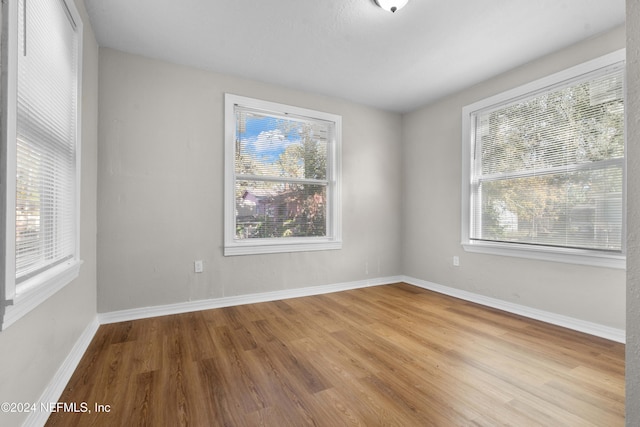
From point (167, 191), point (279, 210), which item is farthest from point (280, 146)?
point (167, 191)

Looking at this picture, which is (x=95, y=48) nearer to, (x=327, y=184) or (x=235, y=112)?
(x=235, y=112)

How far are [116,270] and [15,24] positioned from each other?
206 centimetres

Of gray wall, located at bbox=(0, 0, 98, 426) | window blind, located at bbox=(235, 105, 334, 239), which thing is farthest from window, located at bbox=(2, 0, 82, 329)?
window blind, located at bbox=(235, 105, 334, 239)

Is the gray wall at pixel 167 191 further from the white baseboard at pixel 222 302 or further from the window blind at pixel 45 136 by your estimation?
the window blind at pixel 45 136

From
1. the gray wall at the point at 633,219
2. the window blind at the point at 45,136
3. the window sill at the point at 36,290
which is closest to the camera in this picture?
the gray wall at the point at 633,219

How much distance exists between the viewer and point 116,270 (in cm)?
262

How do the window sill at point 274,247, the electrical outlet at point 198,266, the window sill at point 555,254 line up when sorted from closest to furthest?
the window sill at point 555,254 → the electrical outlet at point 198,266 → the window sill at point 274,247

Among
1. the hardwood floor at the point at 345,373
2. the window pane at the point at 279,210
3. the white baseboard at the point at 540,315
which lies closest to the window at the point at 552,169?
the white baseboard at the point at 540,315

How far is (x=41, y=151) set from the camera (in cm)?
143

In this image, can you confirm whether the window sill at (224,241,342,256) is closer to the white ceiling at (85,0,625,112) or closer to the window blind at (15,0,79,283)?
the window blind at (15,0,79,283)

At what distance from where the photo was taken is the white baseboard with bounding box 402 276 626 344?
231cm

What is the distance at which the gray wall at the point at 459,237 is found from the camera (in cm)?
240

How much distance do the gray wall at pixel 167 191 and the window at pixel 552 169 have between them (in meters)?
2.01

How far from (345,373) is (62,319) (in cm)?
169
